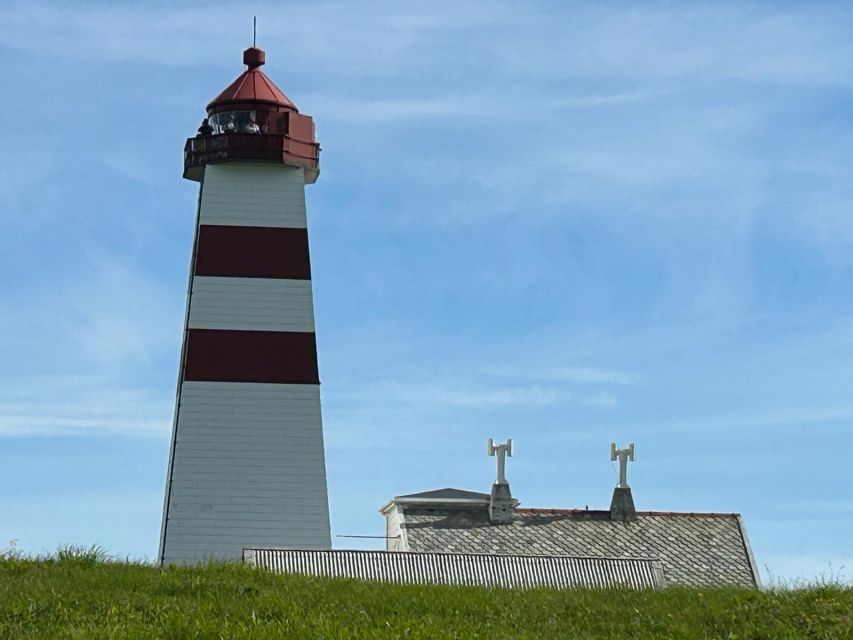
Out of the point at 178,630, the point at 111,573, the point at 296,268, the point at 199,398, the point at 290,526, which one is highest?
the point at 296,268

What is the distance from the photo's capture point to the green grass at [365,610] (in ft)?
54.7

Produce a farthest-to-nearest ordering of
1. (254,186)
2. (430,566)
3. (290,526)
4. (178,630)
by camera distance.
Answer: (254,186) < (290,526) < (430,566) < (178,630)

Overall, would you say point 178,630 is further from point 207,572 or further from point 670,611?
→ point 670,611

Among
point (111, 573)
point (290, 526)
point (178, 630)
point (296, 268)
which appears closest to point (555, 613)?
point (178, 630)

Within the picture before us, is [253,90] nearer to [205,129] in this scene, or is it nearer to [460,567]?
[205,129]

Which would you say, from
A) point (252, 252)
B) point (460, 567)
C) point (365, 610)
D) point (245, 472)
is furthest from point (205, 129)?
point (365, 610)

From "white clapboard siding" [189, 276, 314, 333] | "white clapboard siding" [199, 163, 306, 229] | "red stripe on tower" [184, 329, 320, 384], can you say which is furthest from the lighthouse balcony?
"red stripe on tower" [184, 329, 320, 384]

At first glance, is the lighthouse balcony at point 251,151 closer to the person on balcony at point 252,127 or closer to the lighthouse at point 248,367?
the lighthouse at point 248,367

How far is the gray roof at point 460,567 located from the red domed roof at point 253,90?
37.1 feet

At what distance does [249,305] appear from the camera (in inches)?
1244

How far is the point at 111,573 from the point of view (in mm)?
20422

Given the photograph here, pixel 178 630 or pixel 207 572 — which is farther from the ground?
pixel 207 572

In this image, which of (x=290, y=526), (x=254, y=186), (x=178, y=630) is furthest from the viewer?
(x=254, y=186)

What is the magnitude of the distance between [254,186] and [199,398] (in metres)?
5.03
